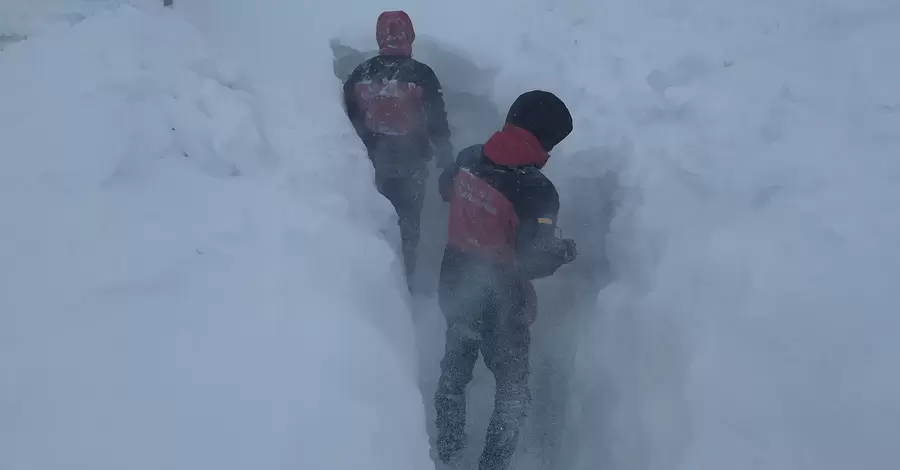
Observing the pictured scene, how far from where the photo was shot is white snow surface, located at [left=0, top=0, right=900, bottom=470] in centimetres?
220

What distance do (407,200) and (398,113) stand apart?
61 cm

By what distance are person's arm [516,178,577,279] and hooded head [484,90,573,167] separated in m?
0.15

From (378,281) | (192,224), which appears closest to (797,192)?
(378,281)

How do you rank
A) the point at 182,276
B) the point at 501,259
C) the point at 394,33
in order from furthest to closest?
the point at 394,33, the point at 501,259, the point at 182,276

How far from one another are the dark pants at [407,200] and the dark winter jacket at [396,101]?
14 centimetres

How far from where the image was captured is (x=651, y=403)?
292 cm

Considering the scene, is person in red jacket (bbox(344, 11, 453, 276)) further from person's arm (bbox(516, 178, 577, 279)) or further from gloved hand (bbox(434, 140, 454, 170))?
person's arm (bbox(516, 178, 577, 279))

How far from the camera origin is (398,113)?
148 inches

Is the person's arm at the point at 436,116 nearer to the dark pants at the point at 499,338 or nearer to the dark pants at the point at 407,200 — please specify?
the dark pants at the point at 407,200

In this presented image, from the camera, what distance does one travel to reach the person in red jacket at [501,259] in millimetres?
2953

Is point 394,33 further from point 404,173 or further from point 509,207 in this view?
point 509,207

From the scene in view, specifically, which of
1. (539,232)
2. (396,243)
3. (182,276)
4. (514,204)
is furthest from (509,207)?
(182,276)

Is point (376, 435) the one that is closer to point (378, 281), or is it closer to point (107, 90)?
point (378, 281)

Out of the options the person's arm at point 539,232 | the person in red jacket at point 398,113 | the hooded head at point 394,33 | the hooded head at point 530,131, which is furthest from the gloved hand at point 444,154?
the person's arm at point 539,232
